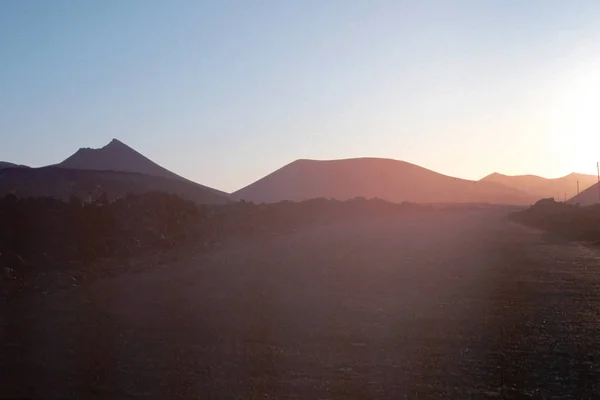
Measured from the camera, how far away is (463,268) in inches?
1121

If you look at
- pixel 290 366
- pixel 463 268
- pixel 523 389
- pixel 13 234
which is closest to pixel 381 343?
pixel 290 366

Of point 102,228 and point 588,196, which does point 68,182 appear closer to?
point 102,228

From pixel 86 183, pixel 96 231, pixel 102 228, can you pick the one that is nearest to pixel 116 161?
pixel 86 183

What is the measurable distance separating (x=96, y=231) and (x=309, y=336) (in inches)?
864

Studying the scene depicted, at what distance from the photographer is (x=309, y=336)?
1407 centimetres

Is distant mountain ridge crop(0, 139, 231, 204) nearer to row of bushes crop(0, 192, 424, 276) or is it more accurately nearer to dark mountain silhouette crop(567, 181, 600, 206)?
row of bushes crop(0, 192, 424, 276)

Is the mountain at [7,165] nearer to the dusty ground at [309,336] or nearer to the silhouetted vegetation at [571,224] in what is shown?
the silhouetted vegetation at [571,224]

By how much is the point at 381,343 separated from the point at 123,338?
4610 millimetres

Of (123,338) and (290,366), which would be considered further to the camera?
(123,338)

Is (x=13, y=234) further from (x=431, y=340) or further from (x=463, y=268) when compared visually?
(x=431, y=340)

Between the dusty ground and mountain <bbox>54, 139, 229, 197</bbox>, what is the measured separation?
138507mm

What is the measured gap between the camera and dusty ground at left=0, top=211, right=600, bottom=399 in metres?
10.3

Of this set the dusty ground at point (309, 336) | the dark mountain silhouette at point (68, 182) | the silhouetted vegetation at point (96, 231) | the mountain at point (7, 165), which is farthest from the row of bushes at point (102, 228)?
the mountain at point (7, 165)

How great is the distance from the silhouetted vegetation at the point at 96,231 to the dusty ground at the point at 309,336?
432 cm
